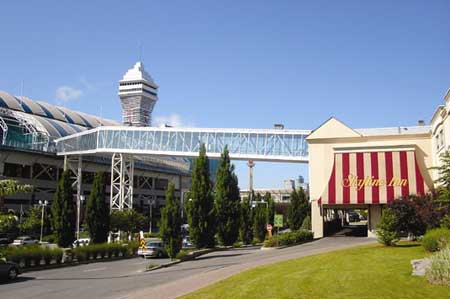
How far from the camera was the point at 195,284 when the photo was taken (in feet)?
60.8

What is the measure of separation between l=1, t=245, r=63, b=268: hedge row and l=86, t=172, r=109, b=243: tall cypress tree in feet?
28.1

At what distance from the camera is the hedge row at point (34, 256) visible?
95.3 feet

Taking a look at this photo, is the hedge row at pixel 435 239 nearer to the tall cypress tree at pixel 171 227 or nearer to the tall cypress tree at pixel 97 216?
the tall cypress tree at pixel 171 227

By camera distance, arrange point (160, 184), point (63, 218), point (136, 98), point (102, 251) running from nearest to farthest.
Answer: point (102, 251)
point (63, 218)
point (160, 184)
point (136, 98)

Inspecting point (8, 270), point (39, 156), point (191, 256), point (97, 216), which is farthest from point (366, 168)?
point (39, 156)

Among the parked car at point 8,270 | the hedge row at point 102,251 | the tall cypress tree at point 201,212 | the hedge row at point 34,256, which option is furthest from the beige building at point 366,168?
the parked car at point 8,270

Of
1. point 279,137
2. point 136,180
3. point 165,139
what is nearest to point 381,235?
point 279,137

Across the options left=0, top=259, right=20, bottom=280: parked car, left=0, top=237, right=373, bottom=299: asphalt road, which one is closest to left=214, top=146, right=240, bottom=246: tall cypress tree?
left=0, top=237, right=373, bottom=299: asphalt road

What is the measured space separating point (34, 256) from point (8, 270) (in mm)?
6692

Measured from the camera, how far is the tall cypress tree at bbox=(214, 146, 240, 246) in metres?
43.2

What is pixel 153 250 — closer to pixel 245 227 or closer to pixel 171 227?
pixel 171 227

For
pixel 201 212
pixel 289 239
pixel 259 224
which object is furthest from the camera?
pixel 259 224

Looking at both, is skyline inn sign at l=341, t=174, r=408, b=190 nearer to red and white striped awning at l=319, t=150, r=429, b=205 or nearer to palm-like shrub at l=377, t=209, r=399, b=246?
red and white striped awning at l=319, t=150, r=429, b=205

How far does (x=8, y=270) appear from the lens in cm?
2359
